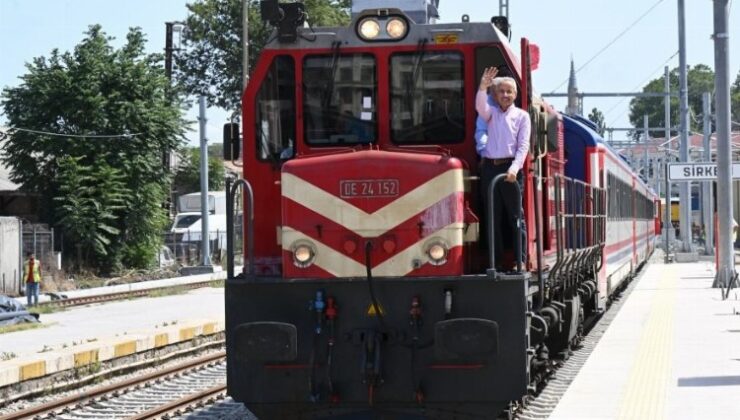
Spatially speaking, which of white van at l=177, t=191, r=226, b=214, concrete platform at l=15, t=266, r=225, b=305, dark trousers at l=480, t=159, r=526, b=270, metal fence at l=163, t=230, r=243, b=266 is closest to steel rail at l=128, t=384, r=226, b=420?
dark trousers at l=480, t=159, r=526, b=270

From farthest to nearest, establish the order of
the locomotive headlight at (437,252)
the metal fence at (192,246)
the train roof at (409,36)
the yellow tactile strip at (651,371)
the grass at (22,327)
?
the metal fence at (192,246) → the grass at (22,327) → the yellow tactile strip at (651,371) → the train roof at (409,36) → the locomotive headlight at (437,252)

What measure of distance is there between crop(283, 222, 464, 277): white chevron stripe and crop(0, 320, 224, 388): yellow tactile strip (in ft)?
22.5

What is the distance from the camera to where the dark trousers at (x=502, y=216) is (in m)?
10.4

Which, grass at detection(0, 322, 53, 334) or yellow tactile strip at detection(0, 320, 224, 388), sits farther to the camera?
grass at detection(0, 322, 53, 334)

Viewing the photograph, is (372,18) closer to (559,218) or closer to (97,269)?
(559,218)

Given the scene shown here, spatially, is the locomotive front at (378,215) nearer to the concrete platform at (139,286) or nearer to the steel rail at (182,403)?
the steel rail at (182,403)

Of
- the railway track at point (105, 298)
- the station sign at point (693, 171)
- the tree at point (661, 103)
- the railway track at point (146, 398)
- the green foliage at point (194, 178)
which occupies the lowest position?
the railway track at point (146, 398)

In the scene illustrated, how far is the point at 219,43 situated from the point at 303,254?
A: 185 feet

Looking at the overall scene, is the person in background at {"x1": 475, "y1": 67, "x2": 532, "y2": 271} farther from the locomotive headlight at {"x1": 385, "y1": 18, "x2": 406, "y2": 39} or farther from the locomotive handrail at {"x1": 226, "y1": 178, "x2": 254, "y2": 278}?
the locomotive handrail at {"x1": 226, "y1": 178, "x2": 254, "y2": 278}

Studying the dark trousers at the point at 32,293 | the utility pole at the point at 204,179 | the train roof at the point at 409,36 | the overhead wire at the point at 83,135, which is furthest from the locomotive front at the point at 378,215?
the overhead wire at the point at 83,135

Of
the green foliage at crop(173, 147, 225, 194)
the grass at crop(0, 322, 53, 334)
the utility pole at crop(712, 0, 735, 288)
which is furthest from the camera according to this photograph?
the green foliage at crop(173, 147, 225, 194)

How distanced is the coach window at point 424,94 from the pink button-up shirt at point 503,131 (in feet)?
1.07

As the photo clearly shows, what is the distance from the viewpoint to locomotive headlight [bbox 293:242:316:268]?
10180mm

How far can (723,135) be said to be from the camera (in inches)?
1186
